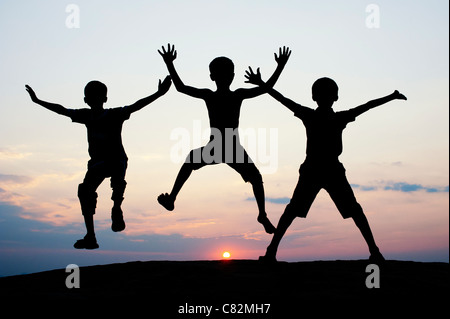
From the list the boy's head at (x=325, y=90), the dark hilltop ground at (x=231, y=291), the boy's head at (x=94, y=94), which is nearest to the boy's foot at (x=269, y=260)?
the dark hilltop ground at (x=231, y=291)

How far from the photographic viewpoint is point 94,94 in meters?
9.55

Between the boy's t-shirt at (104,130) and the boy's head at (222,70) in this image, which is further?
the boy's t-shirt at (104,130)

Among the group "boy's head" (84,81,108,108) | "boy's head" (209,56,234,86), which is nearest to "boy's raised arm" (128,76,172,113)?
"boy's head" (84,81,108,108)

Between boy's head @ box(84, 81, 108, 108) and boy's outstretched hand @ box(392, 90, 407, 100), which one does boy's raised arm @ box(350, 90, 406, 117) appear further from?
boy's head @ box(84, 81, 108, 108)

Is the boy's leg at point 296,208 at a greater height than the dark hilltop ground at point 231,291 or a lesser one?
greater

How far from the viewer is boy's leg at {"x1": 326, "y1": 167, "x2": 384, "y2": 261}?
8625mm

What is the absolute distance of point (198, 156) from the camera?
28.9 feet

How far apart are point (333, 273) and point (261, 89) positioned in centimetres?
321

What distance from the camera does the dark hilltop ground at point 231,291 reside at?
251 inches

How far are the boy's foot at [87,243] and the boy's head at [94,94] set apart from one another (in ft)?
7.83

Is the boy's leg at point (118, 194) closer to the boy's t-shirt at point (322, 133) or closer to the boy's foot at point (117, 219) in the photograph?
the boy's foot at point (117, 219)

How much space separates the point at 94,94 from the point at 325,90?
412 cm
